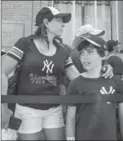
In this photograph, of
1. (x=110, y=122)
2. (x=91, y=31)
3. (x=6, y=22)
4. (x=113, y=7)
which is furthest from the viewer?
(x=113, y=7)

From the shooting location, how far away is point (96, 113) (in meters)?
0.91

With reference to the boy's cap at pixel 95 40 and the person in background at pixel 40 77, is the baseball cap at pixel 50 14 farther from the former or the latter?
the boy's cap at pixel 95 40

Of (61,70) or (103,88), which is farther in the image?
(61,70)

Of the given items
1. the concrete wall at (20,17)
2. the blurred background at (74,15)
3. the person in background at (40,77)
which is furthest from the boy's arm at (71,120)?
the blurred background at (74,15)

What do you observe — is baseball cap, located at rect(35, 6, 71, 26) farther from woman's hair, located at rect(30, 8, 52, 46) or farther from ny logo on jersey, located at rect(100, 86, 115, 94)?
ny logo on jersey, located at rect(100, 86, 115, 94)

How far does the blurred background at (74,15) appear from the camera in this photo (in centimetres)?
359

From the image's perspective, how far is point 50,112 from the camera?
1044 millimetres

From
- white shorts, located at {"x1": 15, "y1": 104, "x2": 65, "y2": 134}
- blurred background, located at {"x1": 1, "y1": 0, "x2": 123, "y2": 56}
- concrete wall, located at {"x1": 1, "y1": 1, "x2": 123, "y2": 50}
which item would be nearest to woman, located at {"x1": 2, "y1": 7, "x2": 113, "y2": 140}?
white shorts, located at {"x1": 15, "y1": 104, "x2": 65, "y2": 134}

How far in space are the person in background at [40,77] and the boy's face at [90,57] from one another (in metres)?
0.13

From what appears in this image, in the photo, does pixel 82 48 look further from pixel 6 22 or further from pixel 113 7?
pixel 113 7

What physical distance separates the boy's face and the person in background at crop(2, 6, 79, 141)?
131 millimetres

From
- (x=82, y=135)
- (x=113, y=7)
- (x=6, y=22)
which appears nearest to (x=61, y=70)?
(x=82, y=135)

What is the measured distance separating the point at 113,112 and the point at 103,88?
0.32 ft

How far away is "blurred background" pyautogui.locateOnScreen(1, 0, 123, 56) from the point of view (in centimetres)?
359
